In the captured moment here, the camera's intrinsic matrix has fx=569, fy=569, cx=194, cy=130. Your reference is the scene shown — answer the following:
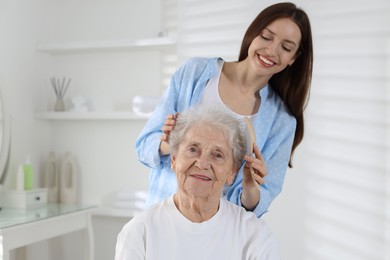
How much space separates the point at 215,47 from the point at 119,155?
932 millimetres

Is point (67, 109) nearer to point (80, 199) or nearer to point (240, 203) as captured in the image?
point (80, 199)

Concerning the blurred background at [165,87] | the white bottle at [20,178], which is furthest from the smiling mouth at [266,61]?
the white bottle at [20,178]

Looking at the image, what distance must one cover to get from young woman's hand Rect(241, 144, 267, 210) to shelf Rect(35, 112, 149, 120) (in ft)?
5.51

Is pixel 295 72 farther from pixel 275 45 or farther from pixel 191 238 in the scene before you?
pixel 191 238

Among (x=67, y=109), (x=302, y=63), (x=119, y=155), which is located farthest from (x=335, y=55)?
(x=67, y=109)

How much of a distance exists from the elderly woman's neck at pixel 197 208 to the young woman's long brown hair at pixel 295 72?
1.62 feet

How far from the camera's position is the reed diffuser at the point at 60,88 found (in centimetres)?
353

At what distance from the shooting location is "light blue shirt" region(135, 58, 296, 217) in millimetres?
1771

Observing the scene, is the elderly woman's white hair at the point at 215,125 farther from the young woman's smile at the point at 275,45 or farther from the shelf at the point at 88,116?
the shelf at the point at 88,116

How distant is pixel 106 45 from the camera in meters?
3.37

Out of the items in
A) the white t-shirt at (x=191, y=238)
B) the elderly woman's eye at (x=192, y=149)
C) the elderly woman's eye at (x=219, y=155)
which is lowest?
the white t-shirt at (x=191, y=238)

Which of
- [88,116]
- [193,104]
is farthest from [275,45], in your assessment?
[88,116]

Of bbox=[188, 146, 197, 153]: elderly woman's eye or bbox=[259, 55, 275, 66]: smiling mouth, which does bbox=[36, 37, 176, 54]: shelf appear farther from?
bbox=[188, 146, 197, 153]: elderly woman's eye

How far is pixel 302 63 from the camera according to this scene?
6.08 feet
